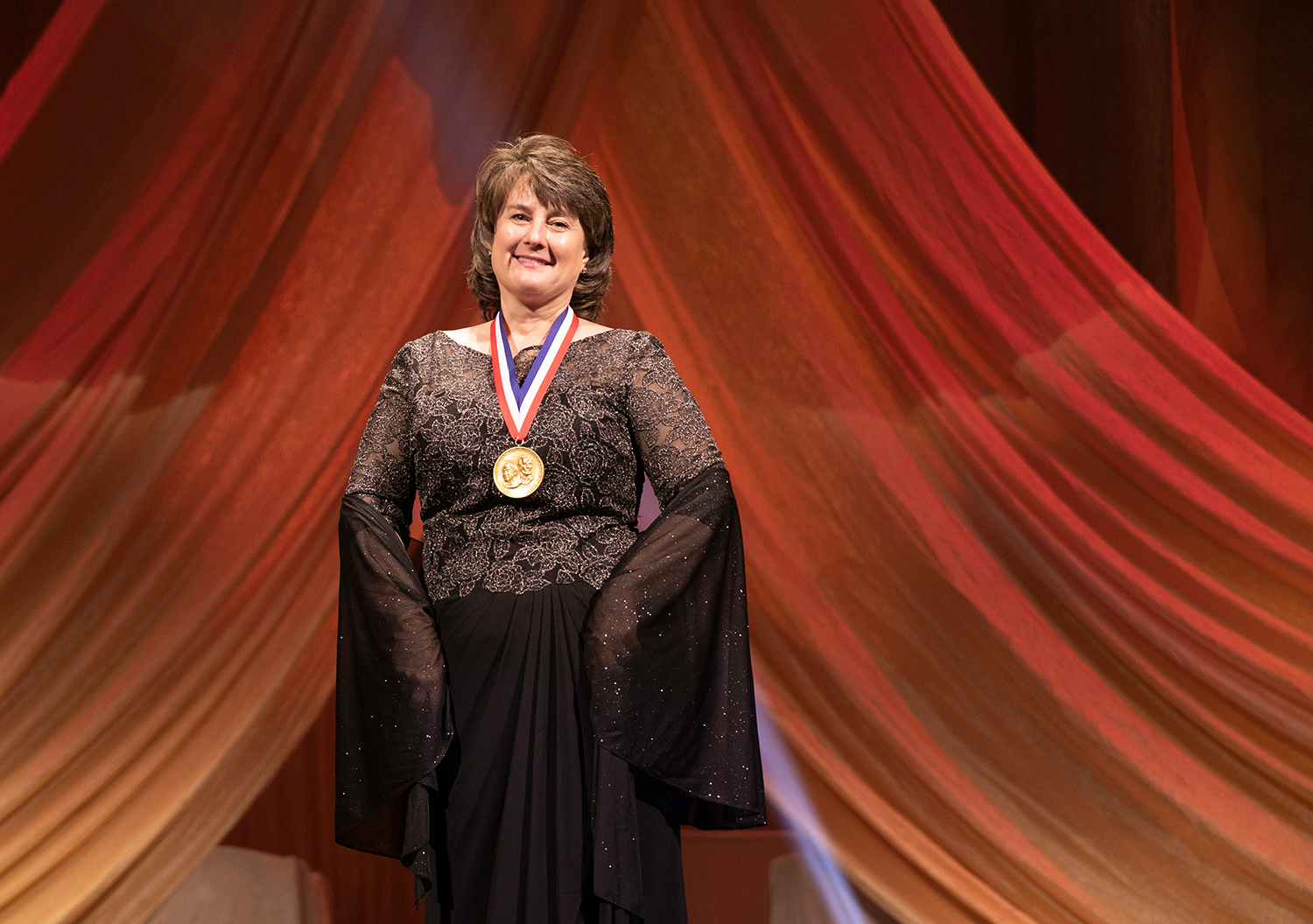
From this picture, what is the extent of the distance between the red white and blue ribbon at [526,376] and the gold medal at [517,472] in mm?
21

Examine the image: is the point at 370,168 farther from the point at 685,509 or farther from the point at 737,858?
the point at 737,858

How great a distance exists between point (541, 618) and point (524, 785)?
18 cm

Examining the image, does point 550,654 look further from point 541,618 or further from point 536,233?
point 536,233

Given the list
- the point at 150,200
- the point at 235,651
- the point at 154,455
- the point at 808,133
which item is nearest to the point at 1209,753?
the point at 808,133

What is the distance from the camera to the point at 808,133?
2.10m

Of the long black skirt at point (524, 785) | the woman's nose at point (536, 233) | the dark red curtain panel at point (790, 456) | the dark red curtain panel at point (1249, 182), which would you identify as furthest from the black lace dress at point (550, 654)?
the dark red curtain panel at point (1249, 182)

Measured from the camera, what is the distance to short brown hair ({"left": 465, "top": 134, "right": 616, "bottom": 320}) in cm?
152

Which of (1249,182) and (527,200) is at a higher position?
(1249,182)

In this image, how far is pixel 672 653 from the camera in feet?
4.59

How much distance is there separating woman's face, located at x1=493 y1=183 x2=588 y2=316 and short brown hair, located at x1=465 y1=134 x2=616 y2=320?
13 mm

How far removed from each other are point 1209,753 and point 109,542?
1727 millimetres

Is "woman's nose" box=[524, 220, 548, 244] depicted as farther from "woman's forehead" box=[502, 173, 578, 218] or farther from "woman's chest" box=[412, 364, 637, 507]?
"woman's chest" box=[412, 364, 637, 507]

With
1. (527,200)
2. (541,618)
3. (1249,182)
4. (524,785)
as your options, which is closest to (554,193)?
(527,200)

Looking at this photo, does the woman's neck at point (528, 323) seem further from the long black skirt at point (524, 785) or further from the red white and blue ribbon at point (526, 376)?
the long black skirt at point (524, 785)
